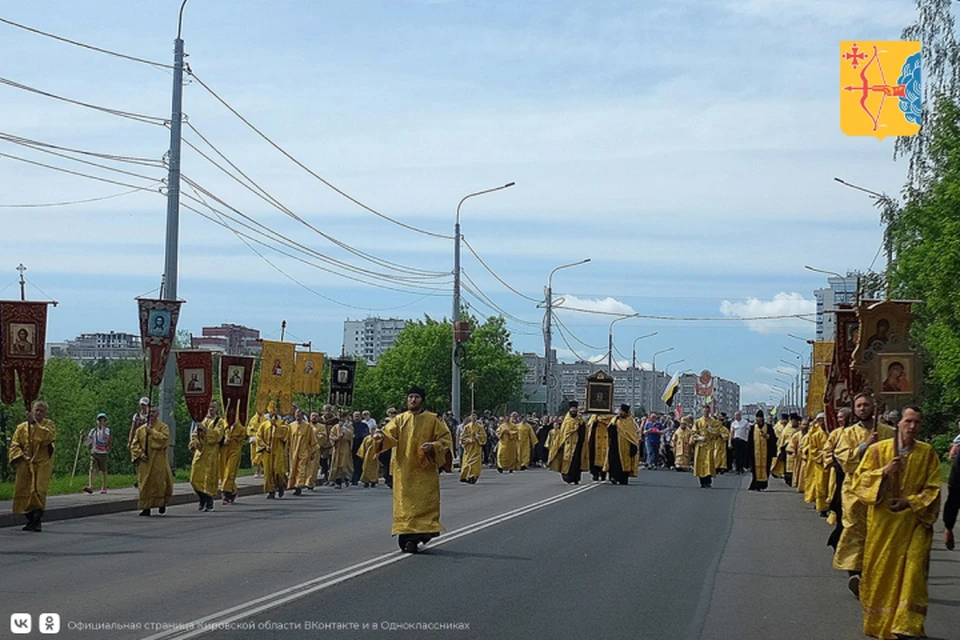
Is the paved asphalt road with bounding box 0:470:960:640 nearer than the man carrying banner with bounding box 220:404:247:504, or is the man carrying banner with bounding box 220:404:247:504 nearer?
the paved asphalt road with bounding box 0:470:960:640

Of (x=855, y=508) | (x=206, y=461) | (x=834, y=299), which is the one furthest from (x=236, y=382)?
(x=834, y=299)

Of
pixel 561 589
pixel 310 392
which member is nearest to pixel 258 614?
pixel 561 589

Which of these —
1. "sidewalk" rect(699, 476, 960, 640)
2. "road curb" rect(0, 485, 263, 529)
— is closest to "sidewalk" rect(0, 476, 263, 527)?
"road curb" rect(0, 485, 263, 529)

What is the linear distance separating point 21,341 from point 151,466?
286 centimetres

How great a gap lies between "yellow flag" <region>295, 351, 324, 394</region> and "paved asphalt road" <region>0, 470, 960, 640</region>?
558 inches

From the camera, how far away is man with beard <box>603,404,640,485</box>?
32875 mm

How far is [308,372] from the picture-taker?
37.1 metres

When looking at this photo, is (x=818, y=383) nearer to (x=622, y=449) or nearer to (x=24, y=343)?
(x=622, y=449)

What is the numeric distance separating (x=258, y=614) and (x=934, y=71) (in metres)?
35.0

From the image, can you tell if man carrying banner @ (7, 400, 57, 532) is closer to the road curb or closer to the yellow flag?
the road curb

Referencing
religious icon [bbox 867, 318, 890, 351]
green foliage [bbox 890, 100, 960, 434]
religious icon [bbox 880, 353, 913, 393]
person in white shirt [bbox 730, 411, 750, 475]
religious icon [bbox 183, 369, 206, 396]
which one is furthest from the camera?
person in white shirt [bbox 730, 411, 750, 475]

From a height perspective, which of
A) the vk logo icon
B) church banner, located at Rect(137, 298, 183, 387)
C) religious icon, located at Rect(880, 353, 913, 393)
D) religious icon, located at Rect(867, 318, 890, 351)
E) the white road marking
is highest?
church banner, located at Rect(137, 298, 183, 387)

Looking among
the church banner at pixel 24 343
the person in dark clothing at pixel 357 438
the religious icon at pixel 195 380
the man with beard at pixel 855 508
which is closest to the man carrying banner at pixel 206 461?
the religious icon at pixel 195 380

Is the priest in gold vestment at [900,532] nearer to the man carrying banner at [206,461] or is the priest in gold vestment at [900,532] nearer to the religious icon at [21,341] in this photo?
the religious icon at [21,341]
